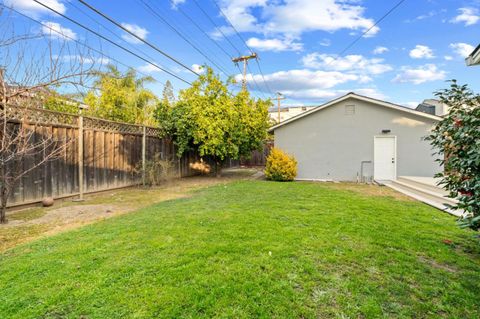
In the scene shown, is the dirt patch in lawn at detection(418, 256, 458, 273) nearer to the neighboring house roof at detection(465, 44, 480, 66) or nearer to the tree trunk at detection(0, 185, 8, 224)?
the neighboring house roof at detection(465, 44, 480, 66)

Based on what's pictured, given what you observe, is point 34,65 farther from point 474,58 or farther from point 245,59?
point 245,59

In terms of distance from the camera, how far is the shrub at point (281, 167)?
1255 cm

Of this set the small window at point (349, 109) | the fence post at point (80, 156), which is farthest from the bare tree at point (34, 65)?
the small window at point (349, 109)

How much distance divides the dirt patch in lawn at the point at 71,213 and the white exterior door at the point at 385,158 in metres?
9.15

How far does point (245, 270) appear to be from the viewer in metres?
3.04

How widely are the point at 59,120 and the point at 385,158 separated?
509 inches

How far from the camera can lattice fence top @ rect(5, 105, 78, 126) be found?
532 centimetres

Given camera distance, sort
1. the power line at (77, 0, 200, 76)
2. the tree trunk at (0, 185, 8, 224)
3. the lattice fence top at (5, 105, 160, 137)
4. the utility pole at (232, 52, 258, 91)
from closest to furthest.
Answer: the tree trunk at (0, 185, 8, 224) → the lattice fence top at (5, 105, 160, 137) → the power line at (77, 0, 200, 76) → the utility pole at (232, 52, 258, 91)

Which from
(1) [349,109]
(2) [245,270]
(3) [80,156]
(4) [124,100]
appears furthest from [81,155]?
(1) [349,109]

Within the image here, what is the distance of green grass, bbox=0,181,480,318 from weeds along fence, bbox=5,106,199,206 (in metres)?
2.66

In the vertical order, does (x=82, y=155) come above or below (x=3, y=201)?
above

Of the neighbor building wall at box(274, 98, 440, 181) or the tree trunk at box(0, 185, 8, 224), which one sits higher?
Result: the neighbor building wall at box(274, 98, 440, 181)

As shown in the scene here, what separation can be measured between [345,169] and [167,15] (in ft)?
35.0

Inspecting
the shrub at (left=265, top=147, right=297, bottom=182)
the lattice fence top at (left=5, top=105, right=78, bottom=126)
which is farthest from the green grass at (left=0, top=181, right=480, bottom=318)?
the shrub at (left=265, top=147, right=297, bottom=182)
